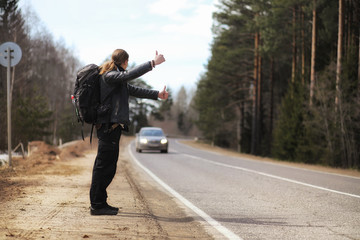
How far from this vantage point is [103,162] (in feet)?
18.2

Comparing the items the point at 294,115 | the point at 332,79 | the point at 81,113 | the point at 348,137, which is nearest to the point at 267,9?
the point at 294,115

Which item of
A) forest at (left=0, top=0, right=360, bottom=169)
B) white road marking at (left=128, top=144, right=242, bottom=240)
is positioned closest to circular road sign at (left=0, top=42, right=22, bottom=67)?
forest at (left=0, top=0, right=360, bottom=169)

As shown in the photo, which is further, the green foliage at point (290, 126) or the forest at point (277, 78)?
the green foliage at point (290, 126)

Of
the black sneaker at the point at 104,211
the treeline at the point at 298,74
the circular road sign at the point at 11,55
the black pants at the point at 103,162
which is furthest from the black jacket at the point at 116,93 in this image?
the treeline at the point at 298,74

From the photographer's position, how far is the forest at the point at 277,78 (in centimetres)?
2117

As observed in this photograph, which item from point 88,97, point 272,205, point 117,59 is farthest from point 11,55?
point 272,205

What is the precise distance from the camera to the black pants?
18.0ft

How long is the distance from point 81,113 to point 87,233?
150cm

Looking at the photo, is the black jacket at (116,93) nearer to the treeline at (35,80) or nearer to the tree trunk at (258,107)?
the treeline at (35,80)

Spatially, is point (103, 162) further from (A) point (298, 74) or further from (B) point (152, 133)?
(A) point (298, 74)

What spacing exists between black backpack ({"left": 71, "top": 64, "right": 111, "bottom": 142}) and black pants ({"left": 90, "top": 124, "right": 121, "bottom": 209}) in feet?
0.73

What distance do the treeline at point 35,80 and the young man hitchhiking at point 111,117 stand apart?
4.69ft

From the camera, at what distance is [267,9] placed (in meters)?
31.0

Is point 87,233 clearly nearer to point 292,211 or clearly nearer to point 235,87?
point 292,211
